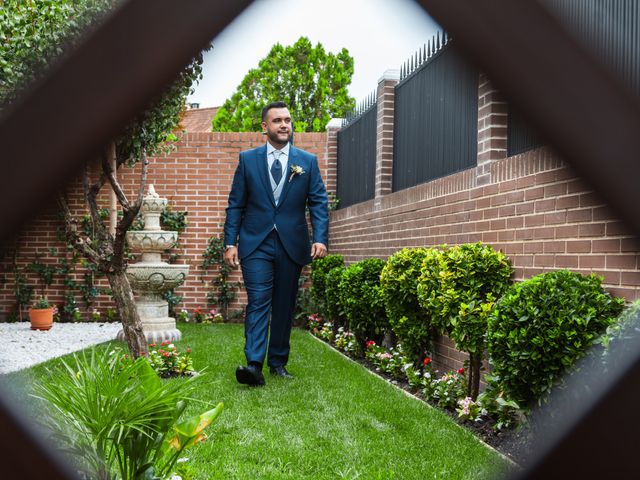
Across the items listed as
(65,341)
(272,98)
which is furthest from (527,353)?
(272,98)

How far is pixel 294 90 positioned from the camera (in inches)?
1153

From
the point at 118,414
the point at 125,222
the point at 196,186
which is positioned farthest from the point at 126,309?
the point at 196,186

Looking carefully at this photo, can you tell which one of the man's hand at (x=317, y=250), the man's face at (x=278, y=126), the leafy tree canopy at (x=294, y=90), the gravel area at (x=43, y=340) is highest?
the leafy tree canopy at (x=294, y=90)

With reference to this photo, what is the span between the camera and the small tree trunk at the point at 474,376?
4285 mm

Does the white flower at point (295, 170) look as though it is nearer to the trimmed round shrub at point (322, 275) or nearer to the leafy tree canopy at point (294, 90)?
the trimmed round shrub at point (322, 275)

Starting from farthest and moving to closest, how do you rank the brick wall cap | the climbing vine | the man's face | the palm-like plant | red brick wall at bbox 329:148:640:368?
the climbing vine, the brick wall cap, the man's face, red brick wall at bbox 329:148:640:368, the palm-like plant

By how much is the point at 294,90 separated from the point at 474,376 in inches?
1026

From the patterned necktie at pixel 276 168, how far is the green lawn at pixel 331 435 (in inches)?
62.4

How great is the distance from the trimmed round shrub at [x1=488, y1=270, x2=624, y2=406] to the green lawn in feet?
1.34

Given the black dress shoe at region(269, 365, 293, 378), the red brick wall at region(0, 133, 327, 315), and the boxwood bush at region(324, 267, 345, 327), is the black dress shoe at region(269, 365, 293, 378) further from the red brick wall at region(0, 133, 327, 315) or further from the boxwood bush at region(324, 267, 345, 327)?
the red brick wall at region(0, 133, 327, 315)

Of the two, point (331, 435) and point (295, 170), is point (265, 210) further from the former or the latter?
point (331, 435)

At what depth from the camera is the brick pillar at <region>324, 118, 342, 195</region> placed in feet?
34.8

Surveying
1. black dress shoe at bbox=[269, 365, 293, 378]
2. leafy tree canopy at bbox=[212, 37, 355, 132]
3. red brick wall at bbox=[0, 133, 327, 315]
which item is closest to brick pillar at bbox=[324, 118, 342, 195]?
red brick wall at bbox=[0, 133, 327, 315]

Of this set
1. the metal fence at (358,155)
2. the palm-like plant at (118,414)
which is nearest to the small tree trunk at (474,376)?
the palm-like plant at (118,414)
